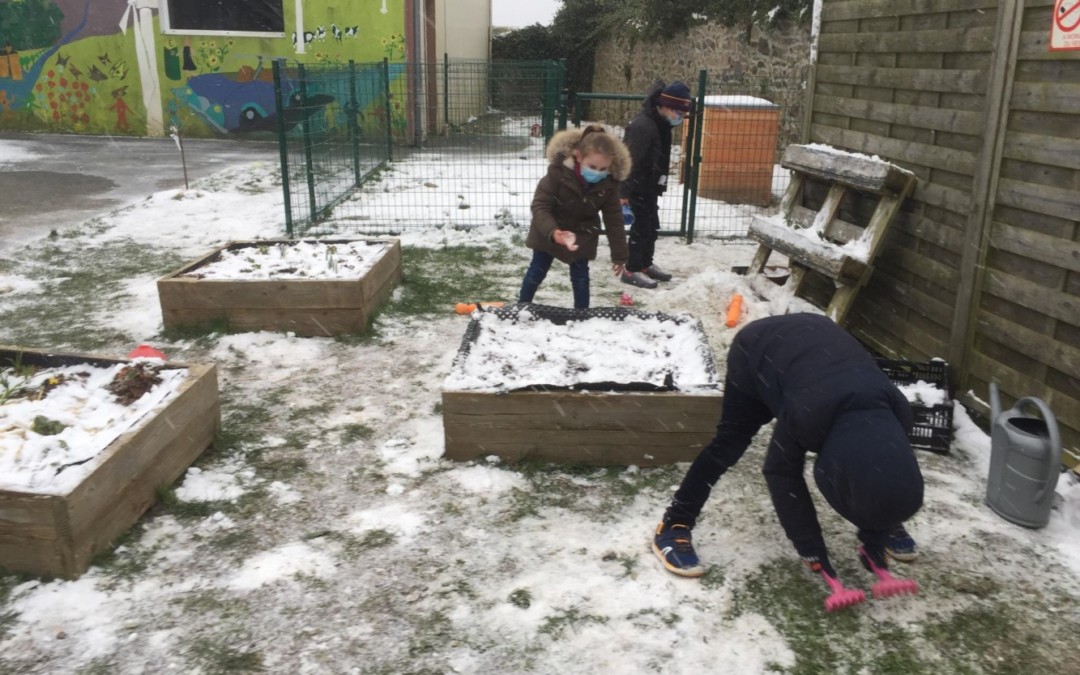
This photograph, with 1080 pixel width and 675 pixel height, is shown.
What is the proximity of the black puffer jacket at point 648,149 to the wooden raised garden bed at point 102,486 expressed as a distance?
4.06 metres

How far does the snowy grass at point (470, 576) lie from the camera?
2760 millimetres

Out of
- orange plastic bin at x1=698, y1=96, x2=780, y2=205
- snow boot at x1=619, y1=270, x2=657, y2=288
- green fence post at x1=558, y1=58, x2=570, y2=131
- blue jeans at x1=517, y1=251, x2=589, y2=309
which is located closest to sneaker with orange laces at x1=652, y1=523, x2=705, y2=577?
blue jeans at x1=517, y1=251, x2=589, y2=309

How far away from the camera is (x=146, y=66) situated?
16.4 m

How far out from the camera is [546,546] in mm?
3348

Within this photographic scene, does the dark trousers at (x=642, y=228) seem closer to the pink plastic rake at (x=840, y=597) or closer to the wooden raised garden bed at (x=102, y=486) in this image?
the wooden raised garden bed at (x=102, y=486)

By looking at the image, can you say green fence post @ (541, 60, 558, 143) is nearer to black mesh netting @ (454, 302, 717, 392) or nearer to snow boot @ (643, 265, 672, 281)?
snow boot @ (643, 265, 672, 281)

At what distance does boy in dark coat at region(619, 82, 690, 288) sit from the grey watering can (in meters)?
3.67

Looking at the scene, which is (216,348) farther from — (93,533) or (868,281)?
(868,281)

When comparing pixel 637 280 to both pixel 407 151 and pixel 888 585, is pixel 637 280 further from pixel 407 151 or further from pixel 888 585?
pixel 407 151

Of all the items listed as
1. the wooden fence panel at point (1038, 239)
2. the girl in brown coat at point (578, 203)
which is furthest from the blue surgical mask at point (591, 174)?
the wooden fence panel at point (1038, 239)

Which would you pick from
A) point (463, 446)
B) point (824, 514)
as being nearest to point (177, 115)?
point (463, 446)

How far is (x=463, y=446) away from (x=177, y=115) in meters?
15.6

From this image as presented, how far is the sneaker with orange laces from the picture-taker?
3.15 metres

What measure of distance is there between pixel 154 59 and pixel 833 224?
15.2 m
